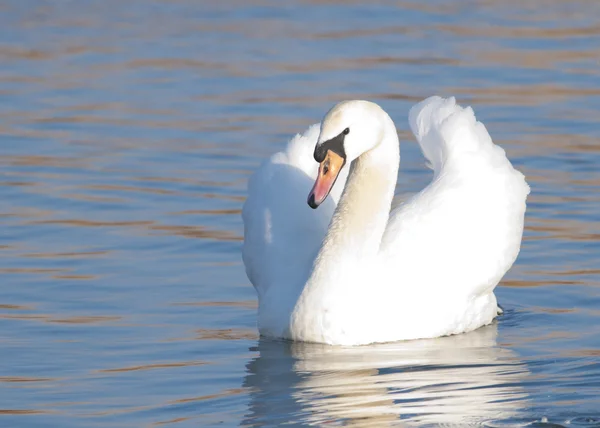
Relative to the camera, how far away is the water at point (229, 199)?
23.0ft

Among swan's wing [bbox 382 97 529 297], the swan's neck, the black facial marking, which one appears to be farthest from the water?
the black facial marking

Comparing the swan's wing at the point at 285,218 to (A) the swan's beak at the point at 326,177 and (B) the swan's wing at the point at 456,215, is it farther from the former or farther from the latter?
(A) the swan's beak at the point at 326,177

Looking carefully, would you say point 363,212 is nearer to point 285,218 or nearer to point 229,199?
point 285,218

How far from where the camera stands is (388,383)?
7109mm

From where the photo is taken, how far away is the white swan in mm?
7945

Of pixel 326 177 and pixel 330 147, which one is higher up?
pixel 330 147

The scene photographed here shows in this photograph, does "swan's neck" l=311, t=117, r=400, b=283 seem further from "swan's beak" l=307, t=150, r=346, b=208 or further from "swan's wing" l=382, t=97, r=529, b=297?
"swan's beak" l=307, t=150, r=346, b=208

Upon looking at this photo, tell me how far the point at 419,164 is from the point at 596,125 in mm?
1914

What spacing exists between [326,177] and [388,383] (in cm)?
123

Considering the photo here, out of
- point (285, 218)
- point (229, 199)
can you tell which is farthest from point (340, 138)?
point (229, 199)

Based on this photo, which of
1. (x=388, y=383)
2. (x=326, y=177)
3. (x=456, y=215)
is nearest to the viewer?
(x=388, y=383)

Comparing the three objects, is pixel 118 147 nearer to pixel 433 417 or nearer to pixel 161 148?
pixel 161 148

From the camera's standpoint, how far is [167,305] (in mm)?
8750

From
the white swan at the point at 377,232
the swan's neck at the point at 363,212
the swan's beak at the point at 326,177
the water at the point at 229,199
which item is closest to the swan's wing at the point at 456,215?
the white swan at the point at 377,232
